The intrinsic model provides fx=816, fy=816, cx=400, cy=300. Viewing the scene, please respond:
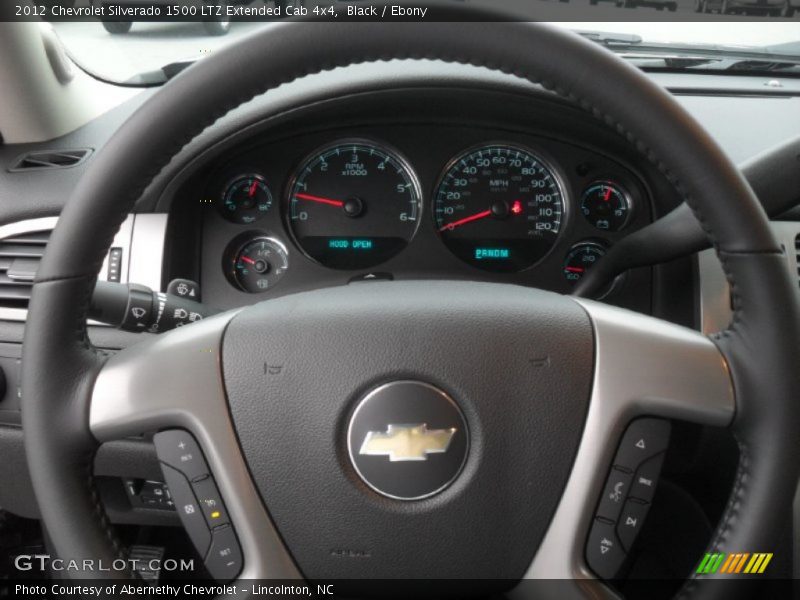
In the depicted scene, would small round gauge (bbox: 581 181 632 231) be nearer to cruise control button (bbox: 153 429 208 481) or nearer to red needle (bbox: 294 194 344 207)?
red needle (bbox: 294 194 344 207)

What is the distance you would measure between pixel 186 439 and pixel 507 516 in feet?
1.39

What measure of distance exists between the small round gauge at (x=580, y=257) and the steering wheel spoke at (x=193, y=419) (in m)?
1.21

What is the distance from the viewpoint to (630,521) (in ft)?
3.38

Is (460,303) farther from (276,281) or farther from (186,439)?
(276,281)

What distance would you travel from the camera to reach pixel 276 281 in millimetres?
2100

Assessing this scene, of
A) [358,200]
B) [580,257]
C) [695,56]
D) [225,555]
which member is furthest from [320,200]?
[225,555]

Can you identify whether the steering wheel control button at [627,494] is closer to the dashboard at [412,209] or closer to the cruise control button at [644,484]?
the cruise control button at [644,484]

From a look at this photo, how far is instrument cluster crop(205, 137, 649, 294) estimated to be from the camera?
207cm

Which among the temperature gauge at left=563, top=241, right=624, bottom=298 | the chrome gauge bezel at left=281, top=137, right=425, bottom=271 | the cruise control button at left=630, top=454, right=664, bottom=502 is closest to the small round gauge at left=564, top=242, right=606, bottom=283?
the temperature gauge at left=563, top=241, right=624, bottom=298

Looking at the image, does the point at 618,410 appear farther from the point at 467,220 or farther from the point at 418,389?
the point at 467,220

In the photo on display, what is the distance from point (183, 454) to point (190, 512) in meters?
0.07

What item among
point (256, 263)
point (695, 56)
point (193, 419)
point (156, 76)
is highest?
point (695, 56)

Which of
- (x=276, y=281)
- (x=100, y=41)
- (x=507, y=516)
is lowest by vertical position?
(x=276, y=281)

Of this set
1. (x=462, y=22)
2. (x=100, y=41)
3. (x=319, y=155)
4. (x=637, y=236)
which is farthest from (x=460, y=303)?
(x=100, y=41)
